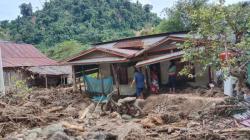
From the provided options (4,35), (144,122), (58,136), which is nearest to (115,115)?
(144,122)

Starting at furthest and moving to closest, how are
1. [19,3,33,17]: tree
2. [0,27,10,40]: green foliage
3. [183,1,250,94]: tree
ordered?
[19,3,33,17]: tree → [0,27,10,40]: green foliage → [183,1,250,94]: tree

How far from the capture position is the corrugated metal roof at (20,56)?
34.5 metres

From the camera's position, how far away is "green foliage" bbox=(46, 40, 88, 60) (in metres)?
46.3

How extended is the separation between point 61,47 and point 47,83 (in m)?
14.4

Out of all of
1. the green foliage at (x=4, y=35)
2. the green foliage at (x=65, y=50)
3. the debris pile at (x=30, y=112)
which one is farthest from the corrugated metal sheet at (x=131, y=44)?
the green foliage at (x=4, y=35)

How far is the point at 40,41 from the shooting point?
55.2 m

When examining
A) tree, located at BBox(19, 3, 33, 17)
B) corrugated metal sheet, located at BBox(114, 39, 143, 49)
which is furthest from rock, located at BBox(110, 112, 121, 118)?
tree, located at BBox(19, 3, 33, 17)

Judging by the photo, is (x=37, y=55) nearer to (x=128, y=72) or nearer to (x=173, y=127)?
(x=128, y=72)

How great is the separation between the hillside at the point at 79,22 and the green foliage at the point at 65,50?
4.29m

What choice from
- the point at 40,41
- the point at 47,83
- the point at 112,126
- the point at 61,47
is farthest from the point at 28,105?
the point at 40,41

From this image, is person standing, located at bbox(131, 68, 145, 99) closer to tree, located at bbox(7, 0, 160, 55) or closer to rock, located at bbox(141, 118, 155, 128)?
rock, located at bbox(141, 118, 155, 128)

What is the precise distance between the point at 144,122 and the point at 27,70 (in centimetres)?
2264

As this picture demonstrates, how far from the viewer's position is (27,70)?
33906 millimetres

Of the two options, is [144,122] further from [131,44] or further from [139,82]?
[131,44]
